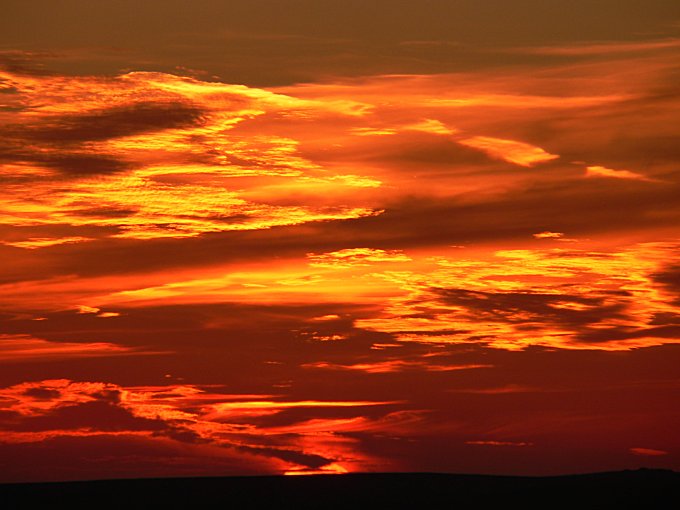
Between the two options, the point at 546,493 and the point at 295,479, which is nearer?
the point at 546,493

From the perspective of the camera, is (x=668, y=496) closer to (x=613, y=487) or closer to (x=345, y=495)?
(x=613, y=487)

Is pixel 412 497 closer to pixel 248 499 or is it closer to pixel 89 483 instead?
pixel 248 499

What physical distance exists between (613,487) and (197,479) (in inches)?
771

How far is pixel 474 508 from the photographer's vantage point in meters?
55.2

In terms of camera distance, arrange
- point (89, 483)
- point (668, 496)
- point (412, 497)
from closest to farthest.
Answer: point (668, 496) → point (412, 497) → point (89, 483)

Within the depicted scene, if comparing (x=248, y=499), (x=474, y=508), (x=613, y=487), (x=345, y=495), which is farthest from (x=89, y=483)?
(x=613, y=487)

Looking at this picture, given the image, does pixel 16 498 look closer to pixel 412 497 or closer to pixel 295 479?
pixel 295 479

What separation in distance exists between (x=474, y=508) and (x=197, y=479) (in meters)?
14.5

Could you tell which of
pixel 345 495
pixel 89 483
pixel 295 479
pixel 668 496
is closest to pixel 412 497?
pixel 345 495

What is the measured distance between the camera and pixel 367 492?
2330 inches

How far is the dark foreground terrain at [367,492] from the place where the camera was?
55.1 m

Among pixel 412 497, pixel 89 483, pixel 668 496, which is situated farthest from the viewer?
pixel 89 483

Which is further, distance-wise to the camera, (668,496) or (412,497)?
(412,497)

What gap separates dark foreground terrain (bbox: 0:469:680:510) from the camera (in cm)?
5509
